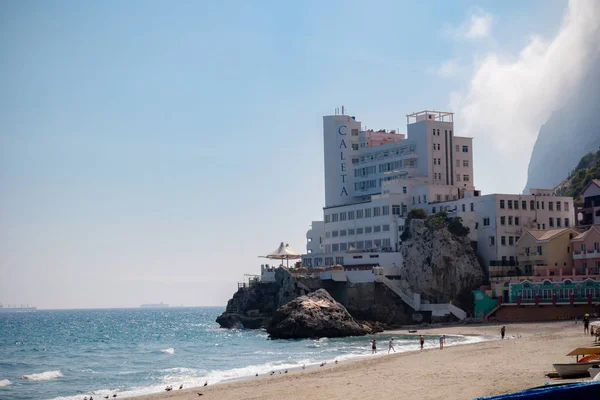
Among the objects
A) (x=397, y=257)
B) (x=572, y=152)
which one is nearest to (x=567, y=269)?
(x=397, y=257)

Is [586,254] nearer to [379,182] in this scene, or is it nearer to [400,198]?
[400,198]

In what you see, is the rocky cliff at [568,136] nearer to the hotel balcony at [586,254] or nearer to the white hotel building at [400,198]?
the white hotel building at [400,198]

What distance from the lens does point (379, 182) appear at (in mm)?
103000

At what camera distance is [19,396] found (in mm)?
46531

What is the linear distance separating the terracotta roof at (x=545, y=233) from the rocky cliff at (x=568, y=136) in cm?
5917

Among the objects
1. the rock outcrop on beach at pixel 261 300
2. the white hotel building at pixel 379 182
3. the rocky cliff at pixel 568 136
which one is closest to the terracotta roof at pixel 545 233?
the white hotel building at pixel 379 182

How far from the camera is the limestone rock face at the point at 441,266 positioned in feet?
278

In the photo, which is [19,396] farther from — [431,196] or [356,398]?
[431,196]

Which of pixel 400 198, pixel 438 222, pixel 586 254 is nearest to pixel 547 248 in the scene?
pixel 586 254

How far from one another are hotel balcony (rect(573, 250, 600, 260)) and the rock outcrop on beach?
28228 mm

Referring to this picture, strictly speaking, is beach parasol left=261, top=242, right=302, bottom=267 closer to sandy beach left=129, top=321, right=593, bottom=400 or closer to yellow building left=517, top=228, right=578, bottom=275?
yellow building left=517, top=228, right=578, bottom=275

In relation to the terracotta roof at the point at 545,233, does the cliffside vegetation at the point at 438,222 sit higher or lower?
higher

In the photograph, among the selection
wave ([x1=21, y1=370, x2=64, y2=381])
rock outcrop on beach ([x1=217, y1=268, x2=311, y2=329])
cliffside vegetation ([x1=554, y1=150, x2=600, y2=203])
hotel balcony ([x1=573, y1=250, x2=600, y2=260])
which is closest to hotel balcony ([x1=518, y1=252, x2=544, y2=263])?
hotel balcony ([x1=573, y1=250, x2=600, y2=260])

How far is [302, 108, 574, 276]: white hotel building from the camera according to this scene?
87.1m
